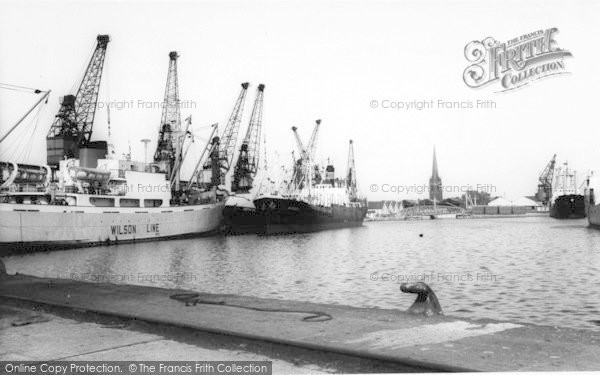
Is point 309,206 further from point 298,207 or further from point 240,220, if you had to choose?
point 240,220

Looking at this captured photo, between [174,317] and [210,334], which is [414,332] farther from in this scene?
[174,317]

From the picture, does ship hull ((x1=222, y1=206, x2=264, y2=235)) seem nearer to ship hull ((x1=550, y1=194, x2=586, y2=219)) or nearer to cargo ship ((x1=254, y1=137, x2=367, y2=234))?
cargo ship ((x1=254, y1=137, x2=367, y2=234))

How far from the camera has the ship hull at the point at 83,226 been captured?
109 feet

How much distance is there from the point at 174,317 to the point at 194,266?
18.4m

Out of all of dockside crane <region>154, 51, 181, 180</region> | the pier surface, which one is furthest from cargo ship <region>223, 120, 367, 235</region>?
the pier surface

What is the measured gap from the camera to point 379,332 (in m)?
5.59

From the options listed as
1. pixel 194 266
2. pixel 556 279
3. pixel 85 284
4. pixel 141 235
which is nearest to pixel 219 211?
pixel 141 235

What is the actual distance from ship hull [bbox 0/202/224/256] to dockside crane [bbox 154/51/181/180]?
41.3 ft

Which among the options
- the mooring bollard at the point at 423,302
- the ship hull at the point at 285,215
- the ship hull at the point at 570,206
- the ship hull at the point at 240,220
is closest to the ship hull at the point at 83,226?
the ship hull at the point at 285,215

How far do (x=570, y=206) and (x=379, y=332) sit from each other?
98584mm

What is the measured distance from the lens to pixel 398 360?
4.55 m

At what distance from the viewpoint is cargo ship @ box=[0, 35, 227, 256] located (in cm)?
3381

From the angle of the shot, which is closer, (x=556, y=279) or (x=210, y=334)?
(x=210, y=334)


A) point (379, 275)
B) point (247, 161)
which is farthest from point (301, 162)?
point (379, 275)
